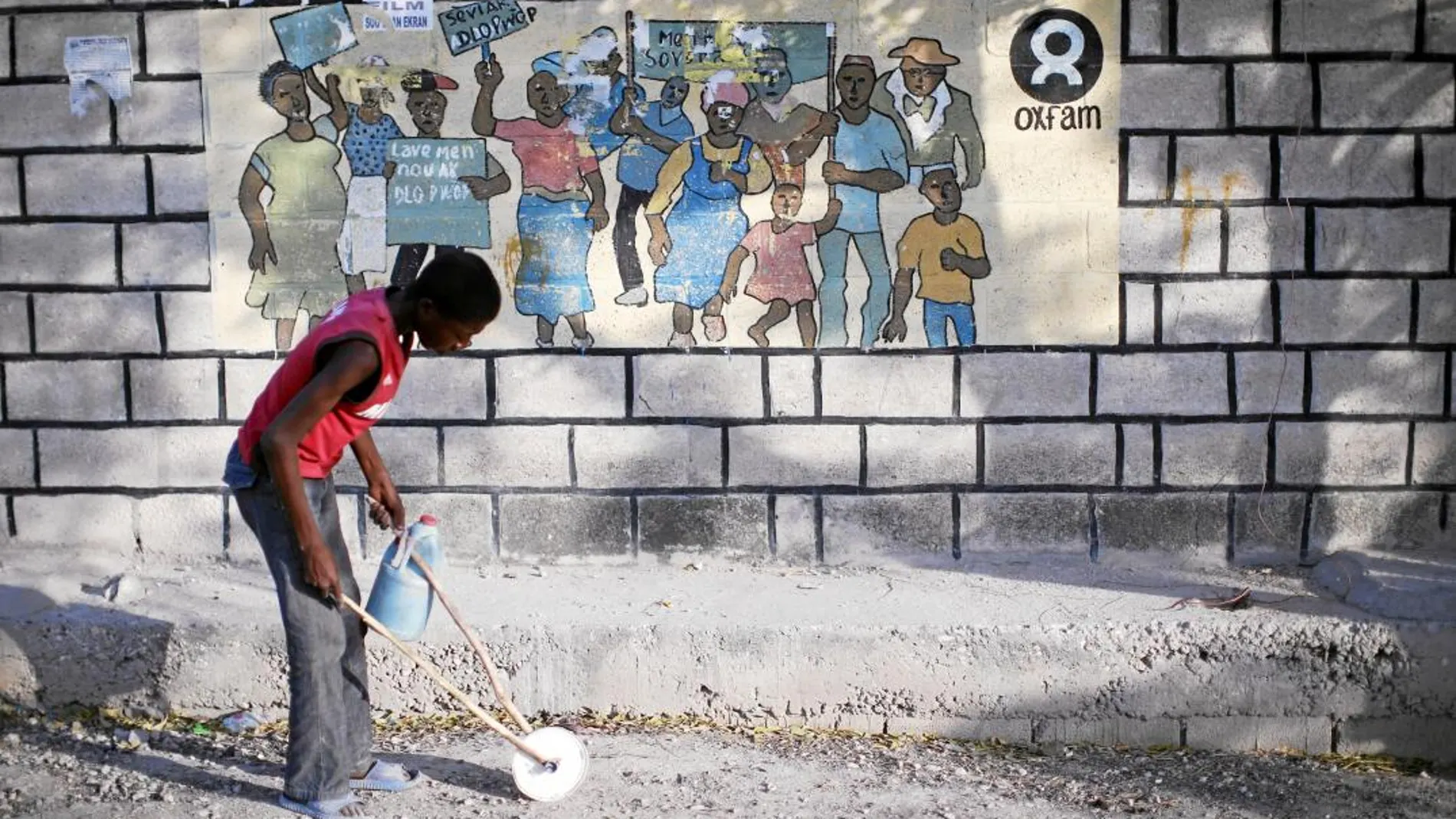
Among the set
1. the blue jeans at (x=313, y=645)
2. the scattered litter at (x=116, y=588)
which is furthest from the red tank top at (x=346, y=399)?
the scattered litter at (x=116, y=588)

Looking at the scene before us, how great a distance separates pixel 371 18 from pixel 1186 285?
3007mm

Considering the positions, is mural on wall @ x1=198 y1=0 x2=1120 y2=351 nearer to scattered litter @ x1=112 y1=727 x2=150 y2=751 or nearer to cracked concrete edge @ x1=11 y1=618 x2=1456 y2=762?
cracked concrete edge @ x1=11 y1=618 x2=1456 y2=762

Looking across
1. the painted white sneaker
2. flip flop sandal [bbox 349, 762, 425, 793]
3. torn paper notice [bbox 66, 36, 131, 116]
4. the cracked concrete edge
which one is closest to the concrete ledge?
the cracked concrete edge

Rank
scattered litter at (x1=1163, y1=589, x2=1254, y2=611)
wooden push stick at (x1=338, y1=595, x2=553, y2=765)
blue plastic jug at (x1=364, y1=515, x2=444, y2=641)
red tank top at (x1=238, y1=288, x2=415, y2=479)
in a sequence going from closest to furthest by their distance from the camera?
1. red tank top at (x1=238, y1=288, x2=415, y2=479)
2. wooden push stick at (x1=338, y1=595, x2=553, y2=765)
3. blue plastic jug at (x1=364, y1=515, x2=444, y2=641)
4. scattered litter at (x1=1163, y1=589, x2=1254, y2=611)

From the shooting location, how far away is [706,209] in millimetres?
4727

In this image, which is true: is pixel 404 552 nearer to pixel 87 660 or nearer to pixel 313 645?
pixel 313 645

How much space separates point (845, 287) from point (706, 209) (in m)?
0.56

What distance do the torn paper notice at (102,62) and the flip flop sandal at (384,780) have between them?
2611mm

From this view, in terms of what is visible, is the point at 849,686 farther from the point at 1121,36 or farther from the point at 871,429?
the point at 1121,36

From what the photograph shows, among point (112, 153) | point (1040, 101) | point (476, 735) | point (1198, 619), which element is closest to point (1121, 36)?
point (1040, 101)

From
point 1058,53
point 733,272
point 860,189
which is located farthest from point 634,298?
point 1058,53

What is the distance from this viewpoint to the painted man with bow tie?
4660 millimetres

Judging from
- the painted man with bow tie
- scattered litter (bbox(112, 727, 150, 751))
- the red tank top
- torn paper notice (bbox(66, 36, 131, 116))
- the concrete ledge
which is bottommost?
scattered litter (bbox(112, 727, 150, 751))

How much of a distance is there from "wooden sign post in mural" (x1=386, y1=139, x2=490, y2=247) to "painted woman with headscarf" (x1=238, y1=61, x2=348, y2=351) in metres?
0.20
